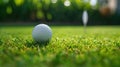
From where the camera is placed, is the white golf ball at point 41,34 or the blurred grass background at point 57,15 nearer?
the white golf ball at point 41,34

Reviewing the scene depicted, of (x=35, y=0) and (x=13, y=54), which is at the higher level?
(x=35, y=0)

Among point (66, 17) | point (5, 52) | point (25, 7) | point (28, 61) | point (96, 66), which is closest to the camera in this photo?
point (96, 66)

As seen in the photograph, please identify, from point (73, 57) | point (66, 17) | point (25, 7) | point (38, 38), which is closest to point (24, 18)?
point (25, 7)

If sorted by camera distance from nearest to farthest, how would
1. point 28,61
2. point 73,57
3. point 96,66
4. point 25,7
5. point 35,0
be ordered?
point 96,66
point 28,61
point 73,57
point 35,0
point 25,7

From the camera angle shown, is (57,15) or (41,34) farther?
(57,15)

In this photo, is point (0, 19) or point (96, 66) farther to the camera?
point (0, 19)

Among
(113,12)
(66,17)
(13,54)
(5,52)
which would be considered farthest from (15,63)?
(113,12)

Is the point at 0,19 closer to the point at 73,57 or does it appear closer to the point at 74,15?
the point at 74,15

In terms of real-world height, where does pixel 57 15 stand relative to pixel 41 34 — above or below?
below

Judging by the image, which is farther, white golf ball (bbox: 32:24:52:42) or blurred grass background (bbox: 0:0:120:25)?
blurred grass background (bbox: 0:0:120:25)
